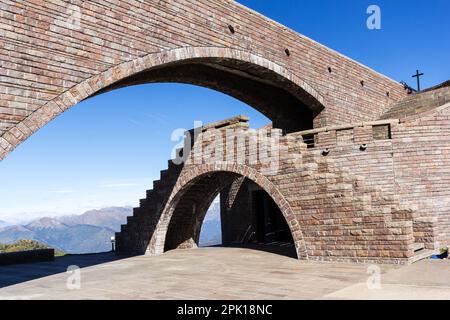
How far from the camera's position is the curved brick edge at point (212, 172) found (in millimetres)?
9984

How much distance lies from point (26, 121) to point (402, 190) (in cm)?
1029

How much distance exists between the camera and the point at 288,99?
16906 millimetres

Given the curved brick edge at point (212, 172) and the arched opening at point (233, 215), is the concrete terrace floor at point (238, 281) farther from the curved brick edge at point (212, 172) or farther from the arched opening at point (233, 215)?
the arched opening at point (233, 215)

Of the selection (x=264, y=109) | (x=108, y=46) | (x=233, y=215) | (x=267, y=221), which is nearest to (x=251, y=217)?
(x=267, y=221)

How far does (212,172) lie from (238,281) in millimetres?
5461

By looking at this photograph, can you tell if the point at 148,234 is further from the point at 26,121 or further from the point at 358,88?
the point at 358,88

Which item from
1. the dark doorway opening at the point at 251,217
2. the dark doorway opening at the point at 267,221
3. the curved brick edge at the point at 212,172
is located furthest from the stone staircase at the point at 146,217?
the dark doorway opening at the point at 267,221

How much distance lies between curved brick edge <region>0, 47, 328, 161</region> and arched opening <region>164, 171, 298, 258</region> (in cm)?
362

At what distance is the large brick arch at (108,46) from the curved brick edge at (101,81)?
0.02 m

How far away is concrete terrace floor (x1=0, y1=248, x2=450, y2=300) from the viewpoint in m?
6.00

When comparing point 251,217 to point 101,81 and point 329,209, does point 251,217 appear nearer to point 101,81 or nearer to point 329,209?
point 329,209

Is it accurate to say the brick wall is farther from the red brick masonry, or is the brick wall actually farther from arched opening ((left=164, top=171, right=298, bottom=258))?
arched opening ((left=164, top=171, right=298, bottom=258))

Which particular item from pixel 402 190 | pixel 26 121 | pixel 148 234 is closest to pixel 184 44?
pixel 26 121
